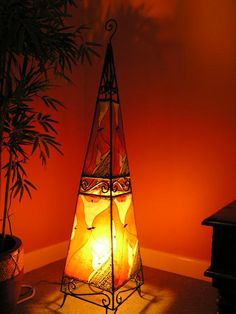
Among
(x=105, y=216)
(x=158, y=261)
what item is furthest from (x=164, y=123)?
(x=158, y=261)

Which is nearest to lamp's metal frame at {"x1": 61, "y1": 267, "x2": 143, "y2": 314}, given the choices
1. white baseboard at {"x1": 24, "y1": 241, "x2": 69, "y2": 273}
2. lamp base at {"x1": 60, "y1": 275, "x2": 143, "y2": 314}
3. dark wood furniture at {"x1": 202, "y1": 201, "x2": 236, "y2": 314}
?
lamp base at {"x1": 60, "y1": 275, "x2": 143, "y2": 314}

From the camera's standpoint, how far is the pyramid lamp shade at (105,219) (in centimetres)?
185

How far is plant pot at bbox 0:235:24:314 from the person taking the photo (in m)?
1.65

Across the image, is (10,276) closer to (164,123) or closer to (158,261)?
(158,261)

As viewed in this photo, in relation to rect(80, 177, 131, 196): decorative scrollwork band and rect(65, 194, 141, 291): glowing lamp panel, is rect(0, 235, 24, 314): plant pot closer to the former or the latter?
rect(65, 194, 141, 291): glowing lamp panel

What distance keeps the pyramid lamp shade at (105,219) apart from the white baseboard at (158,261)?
0.54 metres

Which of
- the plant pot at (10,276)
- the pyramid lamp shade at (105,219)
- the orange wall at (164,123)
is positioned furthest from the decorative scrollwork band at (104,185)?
the orange wall at (164,123)

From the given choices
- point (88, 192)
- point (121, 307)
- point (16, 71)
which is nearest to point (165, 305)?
point (121, 307)

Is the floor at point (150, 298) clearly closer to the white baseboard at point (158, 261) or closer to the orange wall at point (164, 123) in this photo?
the white baseboard at point (158, 261)

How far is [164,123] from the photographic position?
8.16 ft

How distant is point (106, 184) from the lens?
1866mm

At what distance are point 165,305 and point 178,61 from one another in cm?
165

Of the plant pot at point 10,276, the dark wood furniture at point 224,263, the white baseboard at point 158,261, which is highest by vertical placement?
the dark wood furniture at point 224,263

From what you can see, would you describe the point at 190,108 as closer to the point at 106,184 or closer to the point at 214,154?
the point at 214,154
